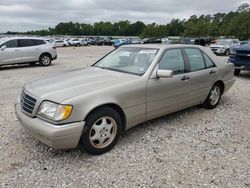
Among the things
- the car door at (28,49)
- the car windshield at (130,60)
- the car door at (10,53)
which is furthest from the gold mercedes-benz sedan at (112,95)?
the car door at (28,49)

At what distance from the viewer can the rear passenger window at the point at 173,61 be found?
421 centimetres

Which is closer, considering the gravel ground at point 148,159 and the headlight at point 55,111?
the gravel ground at point 148,159

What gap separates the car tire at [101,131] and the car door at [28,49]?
1016 cm

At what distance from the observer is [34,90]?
11.5ft

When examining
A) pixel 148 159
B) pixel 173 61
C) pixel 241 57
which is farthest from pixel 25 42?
pixel 148 159

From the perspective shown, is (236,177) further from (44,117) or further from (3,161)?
(3,161)

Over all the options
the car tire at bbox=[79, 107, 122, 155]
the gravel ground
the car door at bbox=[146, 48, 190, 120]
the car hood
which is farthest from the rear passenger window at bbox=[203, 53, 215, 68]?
the car tire at bbox=[79, 107, 122, 155]

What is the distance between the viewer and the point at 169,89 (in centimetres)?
420

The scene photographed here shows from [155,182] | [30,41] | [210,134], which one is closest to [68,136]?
[155,182]

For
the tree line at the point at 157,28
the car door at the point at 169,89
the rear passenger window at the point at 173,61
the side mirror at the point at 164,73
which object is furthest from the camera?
the tree line at the point at 157,28

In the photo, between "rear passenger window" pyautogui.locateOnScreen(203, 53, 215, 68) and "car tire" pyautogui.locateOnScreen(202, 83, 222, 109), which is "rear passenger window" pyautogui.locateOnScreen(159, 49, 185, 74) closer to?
"rear passenger window" pyautogui.locateOnScreen(203, 53, 215, 68)

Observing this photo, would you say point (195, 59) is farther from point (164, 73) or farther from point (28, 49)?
point (28, 49)

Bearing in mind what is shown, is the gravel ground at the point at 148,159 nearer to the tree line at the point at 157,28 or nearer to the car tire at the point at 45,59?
the car tire at the point at 45,59

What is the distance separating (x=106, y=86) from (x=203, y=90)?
244 cm
